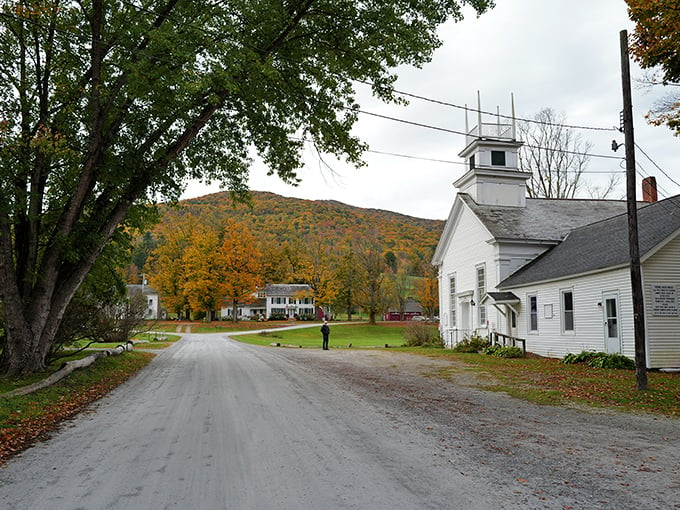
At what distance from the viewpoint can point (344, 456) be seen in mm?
5836

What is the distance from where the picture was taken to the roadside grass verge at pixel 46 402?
7043 mm

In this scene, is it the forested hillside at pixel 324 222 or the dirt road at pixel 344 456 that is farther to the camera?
the forested hillside at pixel 324 222

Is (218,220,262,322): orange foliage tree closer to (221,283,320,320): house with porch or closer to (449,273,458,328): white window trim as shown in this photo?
(221,283,320,320): house with porch

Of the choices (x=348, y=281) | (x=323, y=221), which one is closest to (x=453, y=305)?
(x=348, y=281)

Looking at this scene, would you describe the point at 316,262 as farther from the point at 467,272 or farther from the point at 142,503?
the point at 142,503

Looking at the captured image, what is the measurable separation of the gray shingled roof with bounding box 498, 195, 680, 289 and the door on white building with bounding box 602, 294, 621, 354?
46.2 inches

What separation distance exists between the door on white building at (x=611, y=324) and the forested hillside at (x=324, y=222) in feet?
192

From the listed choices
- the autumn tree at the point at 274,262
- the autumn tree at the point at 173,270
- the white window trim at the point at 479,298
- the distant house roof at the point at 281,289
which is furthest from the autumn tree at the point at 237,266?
the white window trim at the point at 479,298

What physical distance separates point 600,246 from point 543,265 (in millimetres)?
3088

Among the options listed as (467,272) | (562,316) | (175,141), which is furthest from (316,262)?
(175,141)

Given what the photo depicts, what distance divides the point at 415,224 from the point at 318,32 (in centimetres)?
10834

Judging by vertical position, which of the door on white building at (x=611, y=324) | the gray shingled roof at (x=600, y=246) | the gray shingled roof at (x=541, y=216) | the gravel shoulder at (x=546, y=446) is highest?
the gray shingled roof at (x=541, y=216)

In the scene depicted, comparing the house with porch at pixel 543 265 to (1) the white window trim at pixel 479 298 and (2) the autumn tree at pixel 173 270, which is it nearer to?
(1) the white window trim at pixel 479 298

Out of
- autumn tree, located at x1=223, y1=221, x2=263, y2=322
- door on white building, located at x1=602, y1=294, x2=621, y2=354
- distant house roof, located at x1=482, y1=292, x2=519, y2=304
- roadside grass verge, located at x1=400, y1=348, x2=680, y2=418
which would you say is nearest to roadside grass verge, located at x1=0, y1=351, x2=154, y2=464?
roadside grass verge, located at x1=400, y1=348, x2=680, y2=418
